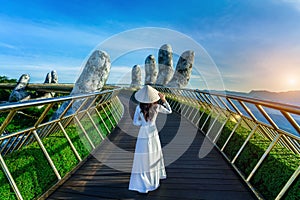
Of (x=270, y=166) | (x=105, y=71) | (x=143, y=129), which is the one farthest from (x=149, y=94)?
(x=105, y=71)

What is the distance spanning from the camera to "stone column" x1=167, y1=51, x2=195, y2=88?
2620 cm

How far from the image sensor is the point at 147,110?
3.65 metres

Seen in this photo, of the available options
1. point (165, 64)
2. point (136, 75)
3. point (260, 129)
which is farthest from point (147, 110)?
point (136, 75)

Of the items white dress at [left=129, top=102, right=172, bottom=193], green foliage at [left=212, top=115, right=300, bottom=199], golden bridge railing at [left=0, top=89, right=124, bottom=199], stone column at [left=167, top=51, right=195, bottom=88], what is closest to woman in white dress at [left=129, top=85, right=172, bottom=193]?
white dress at [left=129, top=102, right=172, bottom=193]

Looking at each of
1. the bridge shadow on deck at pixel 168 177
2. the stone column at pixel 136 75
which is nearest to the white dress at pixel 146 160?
the bridge shadow on deck at pixel 168 177

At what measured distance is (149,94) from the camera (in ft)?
11.8

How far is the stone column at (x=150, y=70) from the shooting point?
3459cm

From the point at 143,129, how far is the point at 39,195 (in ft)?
5.37

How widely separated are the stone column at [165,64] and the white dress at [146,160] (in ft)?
91.0

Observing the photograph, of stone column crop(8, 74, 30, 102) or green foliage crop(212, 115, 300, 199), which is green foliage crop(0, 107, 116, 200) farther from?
stone column crop(8, 74, 30, 102)

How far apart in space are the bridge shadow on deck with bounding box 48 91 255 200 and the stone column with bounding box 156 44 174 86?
25.7 metres

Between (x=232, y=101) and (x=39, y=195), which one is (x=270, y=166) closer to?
(x=232, y=101)

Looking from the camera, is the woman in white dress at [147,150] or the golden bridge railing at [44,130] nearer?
the golden bridge railing at [44,130]

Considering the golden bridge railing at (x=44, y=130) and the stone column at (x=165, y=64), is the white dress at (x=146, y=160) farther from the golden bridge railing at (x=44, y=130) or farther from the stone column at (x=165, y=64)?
the stone column at (x=165, y=64)
